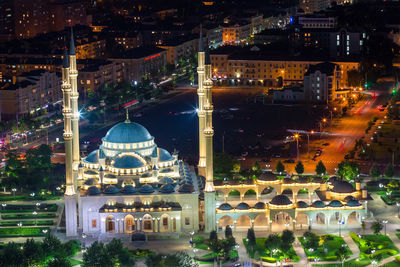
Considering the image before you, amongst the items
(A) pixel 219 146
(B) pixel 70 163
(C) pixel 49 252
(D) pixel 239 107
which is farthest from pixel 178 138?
(C) pixel 49 252

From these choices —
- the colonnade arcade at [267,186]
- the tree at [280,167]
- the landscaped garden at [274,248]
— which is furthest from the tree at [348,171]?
the landscaped garden at [274,248]

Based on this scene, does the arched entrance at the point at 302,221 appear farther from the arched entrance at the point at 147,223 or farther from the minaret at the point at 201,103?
the arched entrance at the point at 147,223

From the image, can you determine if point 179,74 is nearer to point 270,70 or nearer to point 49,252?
point 270,70

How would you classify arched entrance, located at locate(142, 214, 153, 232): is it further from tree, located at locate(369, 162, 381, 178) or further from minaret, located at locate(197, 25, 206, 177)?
tree, located at locate(369, 162, 381, 178)

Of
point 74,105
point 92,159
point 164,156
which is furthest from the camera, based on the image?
point 164,156

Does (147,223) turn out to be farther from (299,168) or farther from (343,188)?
(299,168)

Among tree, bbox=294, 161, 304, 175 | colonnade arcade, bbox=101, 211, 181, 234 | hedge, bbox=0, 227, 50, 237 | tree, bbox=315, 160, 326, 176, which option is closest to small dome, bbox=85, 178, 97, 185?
colonnade arcade, bbox=101, 211, 181, 234

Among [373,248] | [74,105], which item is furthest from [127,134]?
[373,248]
